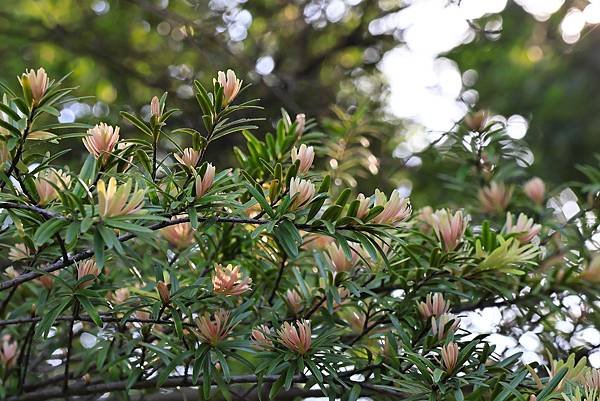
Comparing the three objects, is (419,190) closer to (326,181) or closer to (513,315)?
(513,315)

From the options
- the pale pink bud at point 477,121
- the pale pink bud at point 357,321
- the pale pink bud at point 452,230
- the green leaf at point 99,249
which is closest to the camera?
the green leaf at point 99,249

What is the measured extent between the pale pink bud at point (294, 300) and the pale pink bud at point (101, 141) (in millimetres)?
388

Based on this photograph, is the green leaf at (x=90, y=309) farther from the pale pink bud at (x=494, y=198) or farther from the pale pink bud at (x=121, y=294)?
the pale pink bud at (x=494, y=198)

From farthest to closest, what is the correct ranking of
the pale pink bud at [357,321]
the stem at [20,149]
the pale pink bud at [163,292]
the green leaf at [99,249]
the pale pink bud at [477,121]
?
the pale pink bud at [477,121]
the pale pink bud at [357,321]
the pale pink bud at [163,292]
the stem at [20,149]
the green leaf at [99,249]

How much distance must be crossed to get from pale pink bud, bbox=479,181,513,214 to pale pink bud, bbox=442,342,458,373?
0.74 metres

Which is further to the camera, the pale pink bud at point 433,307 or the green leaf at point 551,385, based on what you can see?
the pale pink bud at point 433,307

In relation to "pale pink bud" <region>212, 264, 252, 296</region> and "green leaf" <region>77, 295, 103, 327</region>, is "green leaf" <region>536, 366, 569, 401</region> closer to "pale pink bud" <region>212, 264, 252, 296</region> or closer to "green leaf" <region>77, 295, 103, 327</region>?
"pale pink bud" <region>212, 264, 252, 296</region>

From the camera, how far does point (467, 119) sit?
155 cm

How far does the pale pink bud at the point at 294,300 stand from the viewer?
1.16 m

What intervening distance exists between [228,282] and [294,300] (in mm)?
176

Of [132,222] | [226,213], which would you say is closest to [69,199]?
[132,222]

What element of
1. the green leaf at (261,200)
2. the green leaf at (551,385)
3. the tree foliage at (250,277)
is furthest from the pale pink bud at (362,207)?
the green leaf at (551,385)

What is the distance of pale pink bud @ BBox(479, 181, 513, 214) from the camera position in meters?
1.62

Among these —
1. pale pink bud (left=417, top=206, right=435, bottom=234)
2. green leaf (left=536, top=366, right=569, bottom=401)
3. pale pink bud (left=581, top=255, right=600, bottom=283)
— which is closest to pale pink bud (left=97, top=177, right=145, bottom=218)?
green leaf (left=536, top=366, right=569, bottom=401)
